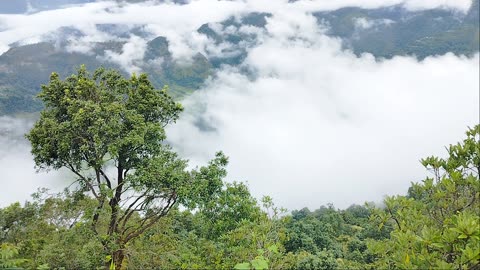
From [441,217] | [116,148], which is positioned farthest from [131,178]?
[441,217]

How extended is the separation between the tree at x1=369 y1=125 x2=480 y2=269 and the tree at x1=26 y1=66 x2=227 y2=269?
674 centimetres

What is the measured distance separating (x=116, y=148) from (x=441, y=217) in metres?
7.95

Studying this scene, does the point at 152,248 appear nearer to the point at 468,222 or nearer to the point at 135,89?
the point at 135,89

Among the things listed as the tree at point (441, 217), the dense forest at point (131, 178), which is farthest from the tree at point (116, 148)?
the tree at point (441, 217)

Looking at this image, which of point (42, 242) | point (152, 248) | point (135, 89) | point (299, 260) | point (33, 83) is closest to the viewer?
point (135, 89)

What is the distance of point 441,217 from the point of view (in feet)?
16.0

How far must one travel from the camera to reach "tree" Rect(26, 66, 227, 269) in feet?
34.9

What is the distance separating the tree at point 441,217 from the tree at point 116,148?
6736mm

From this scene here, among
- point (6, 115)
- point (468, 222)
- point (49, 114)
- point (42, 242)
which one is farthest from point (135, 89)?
point (6, 115)

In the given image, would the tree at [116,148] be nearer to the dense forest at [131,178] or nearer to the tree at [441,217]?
the dense forest at [131,178]

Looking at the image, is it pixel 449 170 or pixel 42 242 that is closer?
pixel 449 170

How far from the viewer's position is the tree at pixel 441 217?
12.2ft

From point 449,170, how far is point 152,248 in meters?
12.5

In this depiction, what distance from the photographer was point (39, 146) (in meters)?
11.3
